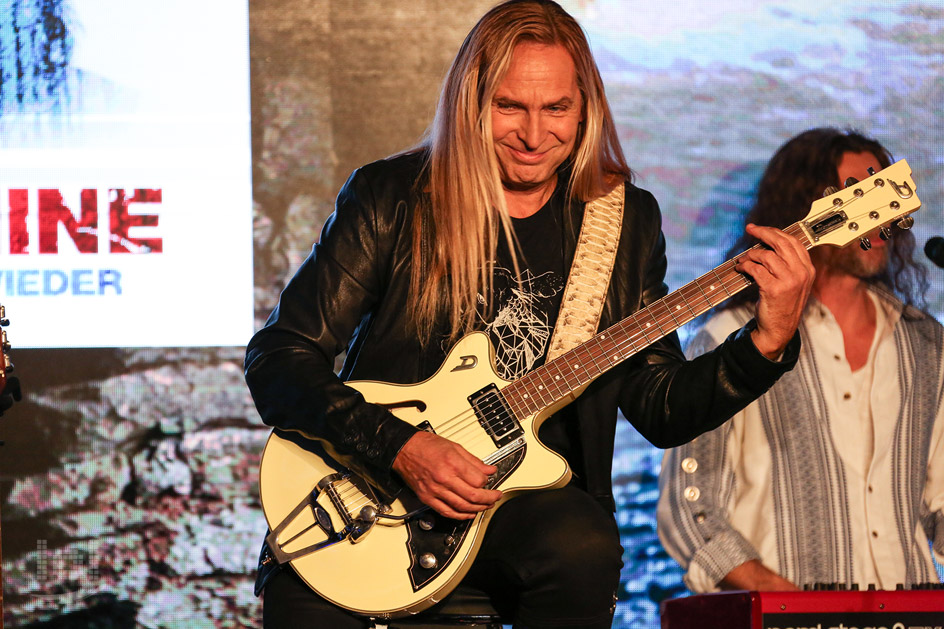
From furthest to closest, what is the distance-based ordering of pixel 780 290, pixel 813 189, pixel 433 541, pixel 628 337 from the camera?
pixel 813 189 → pixel 628 337 → pixel 780 290 → pixel 433 541

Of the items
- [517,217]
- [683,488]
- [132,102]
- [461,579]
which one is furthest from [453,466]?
[132,102]

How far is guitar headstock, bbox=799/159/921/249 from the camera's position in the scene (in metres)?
2.26

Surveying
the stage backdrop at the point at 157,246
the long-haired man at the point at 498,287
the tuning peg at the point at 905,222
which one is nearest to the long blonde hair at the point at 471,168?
the long-haired man at the point at 498,287

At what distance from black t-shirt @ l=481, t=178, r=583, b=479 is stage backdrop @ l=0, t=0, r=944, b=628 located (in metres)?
1.21

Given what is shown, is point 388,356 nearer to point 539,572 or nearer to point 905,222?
point 539,572

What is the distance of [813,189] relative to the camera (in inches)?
133

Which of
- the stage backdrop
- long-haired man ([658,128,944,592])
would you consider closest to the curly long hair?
long-haired man ([658,128,944,592])

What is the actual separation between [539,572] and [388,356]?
0.66 meters

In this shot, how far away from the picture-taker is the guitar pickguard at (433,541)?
1967mm

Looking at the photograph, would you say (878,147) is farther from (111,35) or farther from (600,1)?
(111,35)

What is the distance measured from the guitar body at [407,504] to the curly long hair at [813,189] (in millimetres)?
1513

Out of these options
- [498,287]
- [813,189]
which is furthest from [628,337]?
[813,189]

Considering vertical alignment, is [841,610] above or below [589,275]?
below

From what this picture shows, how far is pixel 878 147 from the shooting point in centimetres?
343
